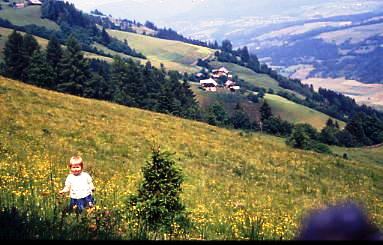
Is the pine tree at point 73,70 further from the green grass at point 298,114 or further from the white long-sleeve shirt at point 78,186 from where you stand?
the green grass at point 298,114

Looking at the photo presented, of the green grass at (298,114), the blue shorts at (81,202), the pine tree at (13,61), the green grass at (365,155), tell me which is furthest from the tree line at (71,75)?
the green grass at (298,114)

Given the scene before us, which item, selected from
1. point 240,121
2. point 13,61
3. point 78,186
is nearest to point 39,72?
point 13,61

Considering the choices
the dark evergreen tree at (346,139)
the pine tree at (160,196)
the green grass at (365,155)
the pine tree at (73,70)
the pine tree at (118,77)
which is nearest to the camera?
the pine tree at (160,196)

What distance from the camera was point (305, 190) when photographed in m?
26.6

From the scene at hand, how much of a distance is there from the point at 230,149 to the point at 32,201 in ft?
83.4

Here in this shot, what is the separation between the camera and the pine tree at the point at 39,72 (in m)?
75.6

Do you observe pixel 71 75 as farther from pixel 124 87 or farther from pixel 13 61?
pixel 124 87

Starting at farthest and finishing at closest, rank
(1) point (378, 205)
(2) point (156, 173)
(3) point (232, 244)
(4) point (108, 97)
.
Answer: (4) point (108, 97), (1) point (378, 205), (2) point (156, 173), (3) point (232, 244)

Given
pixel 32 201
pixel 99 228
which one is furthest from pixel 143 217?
pixel 99 228

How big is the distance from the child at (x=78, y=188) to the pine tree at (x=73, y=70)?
Answer: 248 ft

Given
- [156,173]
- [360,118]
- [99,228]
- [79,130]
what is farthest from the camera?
[360,118]

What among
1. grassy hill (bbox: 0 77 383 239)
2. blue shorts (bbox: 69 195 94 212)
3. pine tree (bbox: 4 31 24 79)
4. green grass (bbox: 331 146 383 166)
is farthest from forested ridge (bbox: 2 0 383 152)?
blue shorts (bbox: 69 195 94 212)

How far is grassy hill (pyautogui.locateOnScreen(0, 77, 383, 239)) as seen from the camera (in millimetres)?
13219

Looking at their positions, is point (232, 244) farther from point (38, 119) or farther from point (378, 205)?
point (38, 119)
